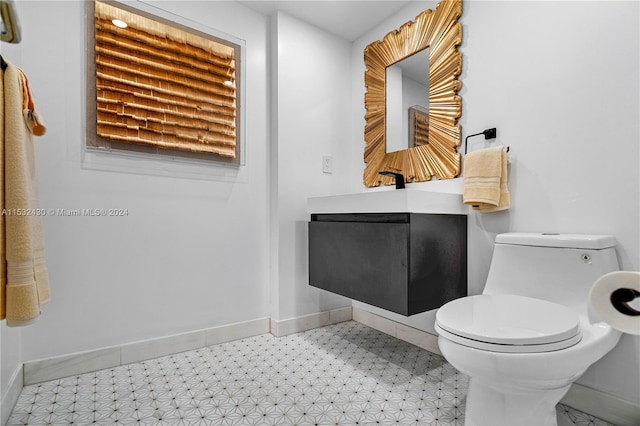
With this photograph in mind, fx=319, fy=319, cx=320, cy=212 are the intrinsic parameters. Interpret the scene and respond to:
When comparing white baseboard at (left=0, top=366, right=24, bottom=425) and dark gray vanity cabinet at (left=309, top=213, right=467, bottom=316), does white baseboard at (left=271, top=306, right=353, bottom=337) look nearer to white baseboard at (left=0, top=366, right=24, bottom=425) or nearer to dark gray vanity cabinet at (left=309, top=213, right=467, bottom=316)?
dark gray vanity cabinet at (left=309, top=213, right=467, bottom=316)

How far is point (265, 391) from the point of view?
140 centimetres

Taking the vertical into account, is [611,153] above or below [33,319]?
above

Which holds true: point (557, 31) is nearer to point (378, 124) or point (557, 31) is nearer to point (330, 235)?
point (378, 124)

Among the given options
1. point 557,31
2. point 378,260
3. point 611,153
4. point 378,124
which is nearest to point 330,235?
point 378,260

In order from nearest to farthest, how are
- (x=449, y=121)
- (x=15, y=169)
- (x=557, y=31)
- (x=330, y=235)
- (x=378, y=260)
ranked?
(x=15, y=169), (x=557, y=31), (x=378, y=260), (x=449, y=121), (x=330, y=235)

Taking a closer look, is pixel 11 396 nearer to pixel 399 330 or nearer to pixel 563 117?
pixel 399 330

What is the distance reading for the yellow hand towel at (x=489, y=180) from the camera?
1440 millimetres

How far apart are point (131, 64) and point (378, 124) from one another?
1482mm

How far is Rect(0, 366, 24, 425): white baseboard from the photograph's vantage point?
115cm

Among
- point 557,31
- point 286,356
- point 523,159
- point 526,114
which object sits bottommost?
point 286,356

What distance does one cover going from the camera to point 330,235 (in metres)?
1.88

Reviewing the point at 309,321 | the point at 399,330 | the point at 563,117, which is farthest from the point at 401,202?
the point at 309,321

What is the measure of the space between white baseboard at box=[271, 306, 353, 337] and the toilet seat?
119 cm

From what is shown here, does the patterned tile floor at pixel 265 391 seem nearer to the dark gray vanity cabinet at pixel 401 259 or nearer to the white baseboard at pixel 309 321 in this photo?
the white baseboard at pixel 309 321
